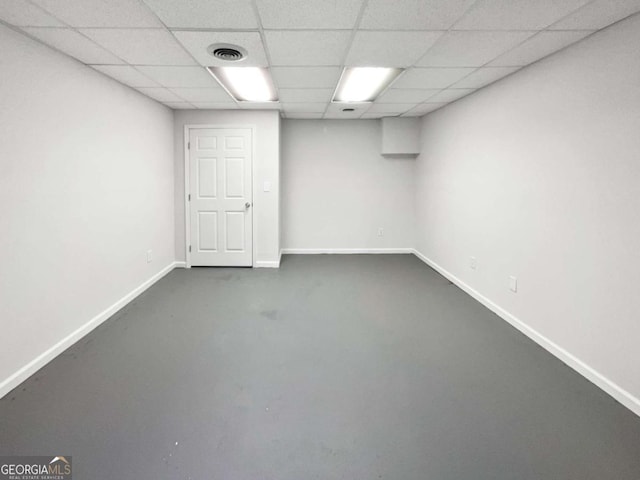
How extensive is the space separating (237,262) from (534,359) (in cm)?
387

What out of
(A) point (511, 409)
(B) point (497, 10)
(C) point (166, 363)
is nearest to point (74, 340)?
(C) point (166, 363)

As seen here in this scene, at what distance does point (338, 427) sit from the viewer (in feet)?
5.81

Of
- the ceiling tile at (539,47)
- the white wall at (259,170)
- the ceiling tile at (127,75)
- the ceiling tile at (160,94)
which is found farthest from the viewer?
the white wall at (259,170)

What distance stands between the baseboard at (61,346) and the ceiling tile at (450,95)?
4150 mm

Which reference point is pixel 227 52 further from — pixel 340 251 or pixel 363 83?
pixel 340 251

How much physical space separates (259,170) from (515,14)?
359 centimetres

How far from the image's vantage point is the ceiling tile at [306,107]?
14.2 feet

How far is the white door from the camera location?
4.80 meters

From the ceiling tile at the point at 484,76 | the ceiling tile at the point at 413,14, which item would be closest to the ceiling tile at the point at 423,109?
the ceiling tile at the point at 484,76

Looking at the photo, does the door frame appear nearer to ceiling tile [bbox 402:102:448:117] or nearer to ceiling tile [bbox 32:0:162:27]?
ceiling tile [bbox 402:102:448:117]

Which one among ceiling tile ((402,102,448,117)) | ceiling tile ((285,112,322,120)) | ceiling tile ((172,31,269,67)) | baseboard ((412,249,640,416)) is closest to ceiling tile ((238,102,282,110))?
ceiling tile ((285,112,322,120))

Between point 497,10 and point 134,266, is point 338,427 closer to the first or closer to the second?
point 497,10
